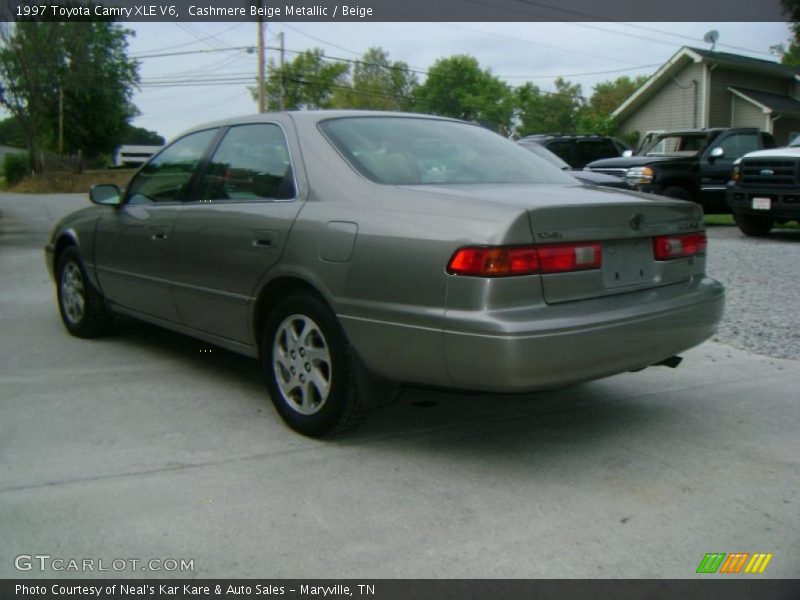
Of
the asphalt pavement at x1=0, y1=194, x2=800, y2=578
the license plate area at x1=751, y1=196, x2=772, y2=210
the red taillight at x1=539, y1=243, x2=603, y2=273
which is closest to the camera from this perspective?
the asphalt pavement at x1=0, y1=194, x2=800, y2=578

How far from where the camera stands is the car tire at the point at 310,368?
146 inches

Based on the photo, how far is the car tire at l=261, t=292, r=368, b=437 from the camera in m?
3.70

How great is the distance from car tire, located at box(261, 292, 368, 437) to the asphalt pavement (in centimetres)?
14

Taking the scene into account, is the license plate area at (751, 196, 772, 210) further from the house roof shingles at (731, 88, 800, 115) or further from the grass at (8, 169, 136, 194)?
the grass at (8, 169, 136, 194)

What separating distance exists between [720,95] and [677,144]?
15.3 meters

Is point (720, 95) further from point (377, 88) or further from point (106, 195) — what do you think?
point (377, 88)

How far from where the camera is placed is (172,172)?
5.20 metres

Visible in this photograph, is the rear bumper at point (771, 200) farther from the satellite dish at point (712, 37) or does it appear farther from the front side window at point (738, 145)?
the satellite dish at point (712, 37)

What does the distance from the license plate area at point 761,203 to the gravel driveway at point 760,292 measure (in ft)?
1.71

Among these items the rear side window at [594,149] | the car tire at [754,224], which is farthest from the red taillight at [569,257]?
the rear side window at [594,149]

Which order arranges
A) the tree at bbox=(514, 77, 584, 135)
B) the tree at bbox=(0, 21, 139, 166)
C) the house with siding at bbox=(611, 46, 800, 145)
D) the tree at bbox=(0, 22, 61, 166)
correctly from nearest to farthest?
the house with siding at bbox=(611, 46, 800, 145)
the tree at bbox=(0, 22, 61, 166)
the tree at bbox=(0, 21, 139, 166)
the tree at bbox=(514, 77, 584, 135)

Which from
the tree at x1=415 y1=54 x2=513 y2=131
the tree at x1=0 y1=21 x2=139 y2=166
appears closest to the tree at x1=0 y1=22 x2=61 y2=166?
the tree at x1=0 y1=21 x2=139 y2=166
